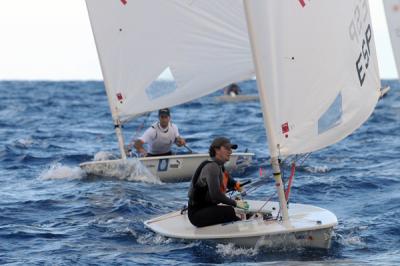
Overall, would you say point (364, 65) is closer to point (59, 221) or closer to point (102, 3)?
point (59, 221)

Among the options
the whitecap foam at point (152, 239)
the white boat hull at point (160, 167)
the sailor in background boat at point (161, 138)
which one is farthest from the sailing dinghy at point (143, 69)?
the whitecap foam at point (152, 239)

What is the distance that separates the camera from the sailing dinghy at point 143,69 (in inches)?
508

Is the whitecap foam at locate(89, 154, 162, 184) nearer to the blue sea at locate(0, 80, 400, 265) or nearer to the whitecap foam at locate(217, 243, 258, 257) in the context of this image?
the blue sea at locate(0, 80, 400, 265)

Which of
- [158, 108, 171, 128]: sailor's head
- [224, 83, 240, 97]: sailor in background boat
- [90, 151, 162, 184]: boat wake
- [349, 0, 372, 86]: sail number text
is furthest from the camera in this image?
[224, 83, 240, 97]: sailor in background boat

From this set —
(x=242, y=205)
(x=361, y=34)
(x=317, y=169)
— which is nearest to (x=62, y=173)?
(x=317, y=169)

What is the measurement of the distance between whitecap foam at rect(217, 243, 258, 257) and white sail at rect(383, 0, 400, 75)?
563cm

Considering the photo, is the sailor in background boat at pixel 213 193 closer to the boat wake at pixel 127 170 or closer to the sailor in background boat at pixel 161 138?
the boat wake at pixel 127 170

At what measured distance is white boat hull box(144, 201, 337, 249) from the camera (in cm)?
812

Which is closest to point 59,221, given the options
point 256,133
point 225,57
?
point 225,57

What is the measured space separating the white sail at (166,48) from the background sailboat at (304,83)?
2899mm

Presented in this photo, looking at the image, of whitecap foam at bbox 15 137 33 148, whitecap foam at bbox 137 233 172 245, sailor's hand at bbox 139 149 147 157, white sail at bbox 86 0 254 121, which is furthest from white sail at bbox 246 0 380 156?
whitecap foam at bbox 15 137 33 148

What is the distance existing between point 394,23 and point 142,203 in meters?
4.85

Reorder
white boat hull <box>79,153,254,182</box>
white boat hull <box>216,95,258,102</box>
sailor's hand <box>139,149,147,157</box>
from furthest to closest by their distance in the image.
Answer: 1. white boat hull <box>216,95,258,102</box>
2. sailor's hand <box>139,149,147,157</box>
3. white boat hull <box>79,153,254,182</box>

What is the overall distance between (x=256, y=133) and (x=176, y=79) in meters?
9.53
